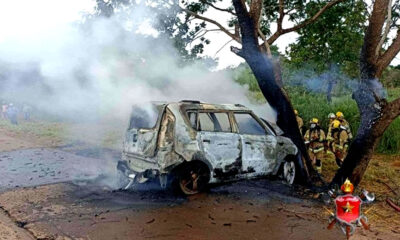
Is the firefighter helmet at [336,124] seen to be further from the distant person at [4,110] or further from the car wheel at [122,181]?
the distant person at [4,110]

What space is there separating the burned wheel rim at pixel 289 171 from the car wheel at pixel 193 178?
1.92 metres

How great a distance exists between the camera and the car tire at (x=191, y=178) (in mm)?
6523

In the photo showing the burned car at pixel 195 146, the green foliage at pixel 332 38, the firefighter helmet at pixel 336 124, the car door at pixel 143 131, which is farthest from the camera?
the green foliage at pixel 332 38

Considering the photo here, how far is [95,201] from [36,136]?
1197 centimetres

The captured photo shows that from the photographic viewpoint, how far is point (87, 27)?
9641 millimetres

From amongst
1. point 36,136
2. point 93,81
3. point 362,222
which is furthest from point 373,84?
point 36,136

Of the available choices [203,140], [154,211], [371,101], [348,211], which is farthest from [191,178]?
[348,211]

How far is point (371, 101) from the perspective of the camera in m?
7.18

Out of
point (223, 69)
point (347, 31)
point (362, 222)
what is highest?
point (347, 31)

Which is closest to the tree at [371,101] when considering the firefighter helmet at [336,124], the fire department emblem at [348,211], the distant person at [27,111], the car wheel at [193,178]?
the car wheel at [193,178]

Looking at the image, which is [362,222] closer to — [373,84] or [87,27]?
[373,84]

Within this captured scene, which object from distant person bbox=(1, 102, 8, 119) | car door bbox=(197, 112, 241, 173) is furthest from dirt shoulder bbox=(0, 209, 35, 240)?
distant person bbox=(1, 102, 8, 119)

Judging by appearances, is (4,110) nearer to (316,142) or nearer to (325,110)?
(325,110)

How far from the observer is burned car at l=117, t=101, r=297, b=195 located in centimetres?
650
